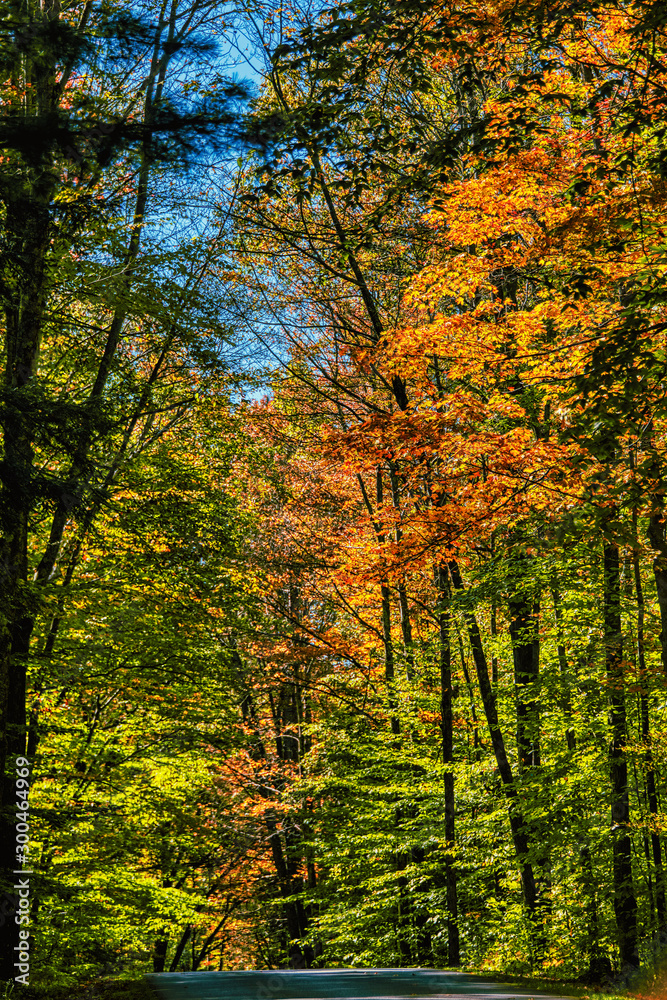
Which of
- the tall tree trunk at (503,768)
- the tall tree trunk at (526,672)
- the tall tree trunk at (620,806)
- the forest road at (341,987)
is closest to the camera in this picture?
the forest road at (341,987)

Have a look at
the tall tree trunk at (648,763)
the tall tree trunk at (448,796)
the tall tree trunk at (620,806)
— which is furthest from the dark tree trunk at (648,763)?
the tall tree trunk at (448,796)

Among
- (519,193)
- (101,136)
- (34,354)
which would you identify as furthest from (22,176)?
(519,193)

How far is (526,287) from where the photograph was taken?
11.8 meters

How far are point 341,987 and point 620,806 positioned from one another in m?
3.82

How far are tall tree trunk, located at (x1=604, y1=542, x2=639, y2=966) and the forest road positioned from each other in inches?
77.2

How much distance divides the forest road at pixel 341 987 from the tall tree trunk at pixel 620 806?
1.96 meters

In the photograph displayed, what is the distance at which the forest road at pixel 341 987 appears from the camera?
6625mm

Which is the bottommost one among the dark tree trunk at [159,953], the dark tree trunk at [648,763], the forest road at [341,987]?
the dark tree trunk at [159,953]

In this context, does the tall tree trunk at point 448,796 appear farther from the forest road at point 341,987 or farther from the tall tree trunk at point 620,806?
the tall tree trunk at point 620,806

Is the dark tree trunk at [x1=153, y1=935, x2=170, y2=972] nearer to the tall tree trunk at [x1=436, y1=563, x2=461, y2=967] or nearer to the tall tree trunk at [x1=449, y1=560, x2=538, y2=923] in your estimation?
the tall tree trunk at [x1=436, y1=563, x2=461, y2=967]

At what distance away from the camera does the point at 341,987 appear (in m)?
7.50

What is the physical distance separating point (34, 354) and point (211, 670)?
462 centimetres

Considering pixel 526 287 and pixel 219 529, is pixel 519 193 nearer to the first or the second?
pixel 526 287

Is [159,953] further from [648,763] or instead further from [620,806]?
[648,763]
